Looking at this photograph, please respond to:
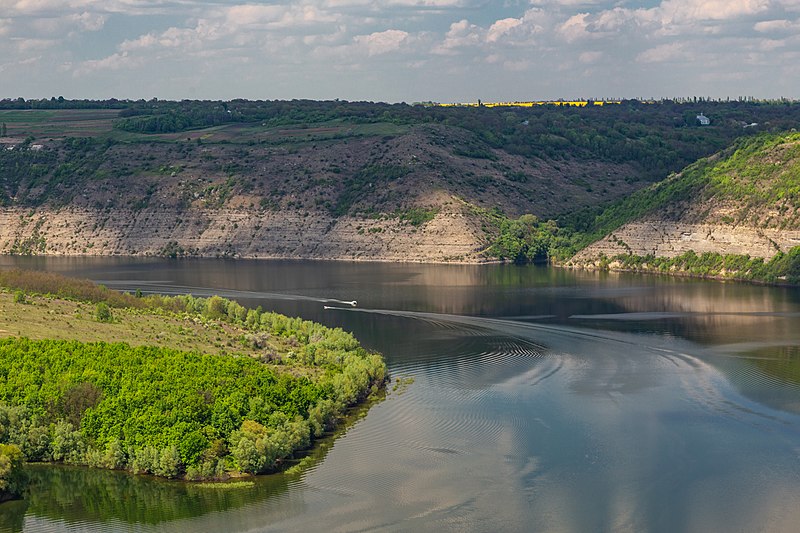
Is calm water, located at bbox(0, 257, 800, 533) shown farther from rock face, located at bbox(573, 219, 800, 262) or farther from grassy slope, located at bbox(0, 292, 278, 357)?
rock face, located at bbox(573, 219, 800, 262)

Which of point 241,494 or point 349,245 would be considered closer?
point 241,494

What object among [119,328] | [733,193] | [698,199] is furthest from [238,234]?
[119,328]

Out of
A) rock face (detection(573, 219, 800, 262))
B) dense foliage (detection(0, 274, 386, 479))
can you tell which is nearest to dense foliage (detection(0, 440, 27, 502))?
dense foliage (detection(0, 274, 386, 479))

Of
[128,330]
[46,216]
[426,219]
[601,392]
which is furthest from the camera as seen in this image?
[46,216]

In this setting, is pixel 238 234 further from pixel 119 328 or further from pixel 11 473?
pixel 11 473

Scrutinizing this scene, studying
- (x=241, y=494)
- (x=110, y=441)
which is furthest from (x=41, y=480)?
(x=241, y=494)

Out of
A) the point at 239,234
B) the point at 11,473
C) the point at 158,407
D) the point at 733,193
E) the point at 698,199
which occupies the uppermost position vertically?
the point at 733,193

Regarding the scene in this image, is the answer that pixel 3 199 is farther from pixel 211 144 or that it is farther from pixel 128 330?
pixel 128 330
